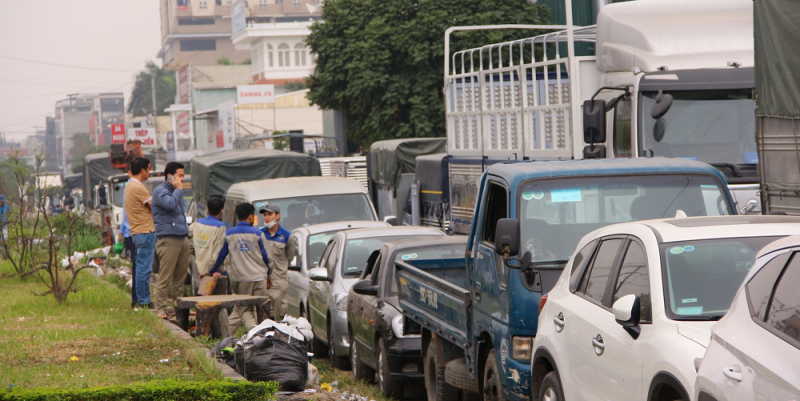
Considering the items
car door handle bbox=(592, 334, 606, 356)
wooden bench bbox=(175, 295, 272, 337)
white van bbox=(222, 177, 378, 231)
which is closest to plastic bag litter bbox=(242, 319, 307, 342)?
wooden bench bbox=(175, 295, 272, 337)

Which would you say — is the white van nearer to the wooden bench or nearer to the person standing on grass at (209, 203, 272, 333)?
the person standing on grass at (209, 203, 272, 333)

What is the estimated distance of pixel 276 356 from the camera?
802 centimetres

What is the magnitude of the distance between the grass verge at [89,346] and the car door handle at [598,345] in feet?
12.1

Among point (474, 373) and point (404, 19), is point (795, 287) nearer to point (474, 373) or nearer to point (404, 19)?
point (474, 373)

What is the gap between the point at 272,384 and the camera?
6938mm

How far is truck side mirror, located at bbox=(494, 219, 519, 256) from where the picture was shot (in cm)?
593

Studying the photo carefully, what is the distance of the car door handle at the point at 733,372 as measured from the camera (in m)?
3.37

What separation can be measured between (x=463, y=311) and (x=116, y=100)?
19314cm

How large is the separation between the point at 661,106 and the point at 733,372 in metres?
6.96

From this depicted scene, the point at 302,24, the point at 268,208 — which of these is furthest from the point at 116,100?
the point at 268,208

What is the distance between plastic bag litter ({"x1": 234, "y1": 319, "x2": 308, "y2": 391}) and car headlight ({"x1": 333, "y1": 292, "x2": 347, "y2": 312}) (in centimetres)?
202

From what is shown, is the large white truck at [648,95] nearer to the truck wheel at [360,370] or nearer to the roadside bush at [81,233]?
the truck wheel at [360,370]

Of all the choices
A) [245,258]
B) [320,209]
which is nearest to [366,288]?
[245,258]

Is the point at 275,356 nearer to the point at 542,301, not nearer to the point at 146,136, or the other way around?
the point at 542,301
